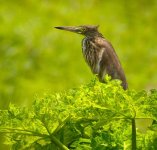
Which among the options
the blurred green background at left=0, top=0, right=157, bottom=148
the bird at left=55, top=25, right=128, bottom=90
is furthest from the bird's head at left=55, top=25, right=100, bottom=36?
the blurred green background at left=0, top=0, right=157, bottom=148

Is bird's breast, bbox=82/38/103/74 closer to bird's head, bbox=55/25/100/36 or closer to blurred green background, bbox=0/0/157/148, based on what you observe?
bird's head, bbox=55/25/100/36

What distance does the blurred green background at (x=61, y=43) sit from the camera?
30.3 ft

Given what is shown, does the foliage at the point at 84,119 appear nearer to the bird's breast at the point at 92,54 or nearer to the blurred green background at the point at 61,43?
the bird's breast at the point at 92,54

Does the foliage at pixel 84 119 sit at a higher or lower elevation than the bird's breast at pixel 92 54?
lower

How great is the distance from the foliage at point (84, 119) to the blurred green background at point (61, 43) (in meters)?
5.95

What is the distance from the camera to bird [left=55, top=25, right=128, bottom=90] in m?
3.41

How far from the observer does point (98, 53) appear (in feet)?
12.2

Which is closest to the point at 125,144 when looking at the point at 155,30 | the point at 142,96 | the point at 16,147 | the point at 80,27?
the point at 142,96

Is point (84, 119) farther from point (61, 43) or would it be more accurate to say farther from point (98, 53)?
point (61, 43)

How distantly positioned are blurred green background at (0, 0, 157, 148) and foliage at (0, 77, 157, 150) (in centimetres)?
595

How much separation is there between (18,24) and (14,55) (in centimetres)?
120

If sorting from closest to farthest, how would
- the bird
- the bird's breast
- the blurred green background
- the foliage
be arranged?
the foliage
the bird
the bird's breast
the blurred green background

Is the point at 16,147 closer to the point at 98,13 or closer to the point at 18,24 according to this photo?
the point at 18,24

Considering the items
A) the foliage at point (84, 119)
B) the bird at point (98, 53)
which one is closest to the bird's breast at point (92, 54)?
the bird at point (98, 53)
